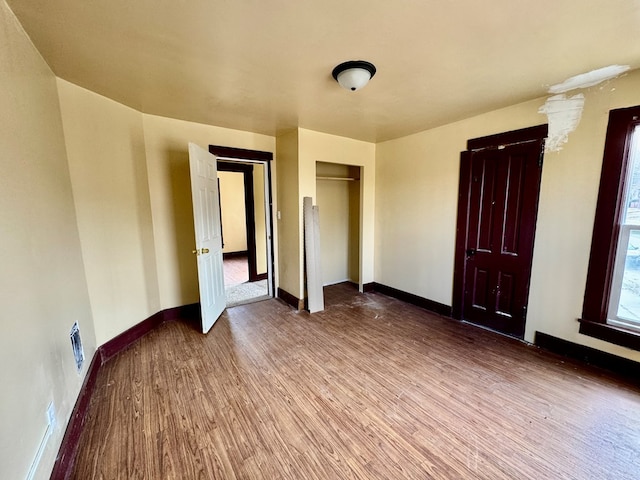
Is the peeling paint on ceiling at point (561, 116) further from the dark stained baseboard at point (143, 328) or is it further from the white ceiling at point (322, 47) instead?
the dark stained baseboard at point (143, 328)

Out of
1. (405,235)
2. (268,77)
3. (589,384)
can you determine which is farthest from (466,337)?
(268,77)

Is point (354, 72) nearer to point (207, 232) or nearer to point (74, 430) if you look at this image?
point (207, 232)

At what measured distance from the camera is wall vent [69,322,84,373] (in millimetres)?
1828

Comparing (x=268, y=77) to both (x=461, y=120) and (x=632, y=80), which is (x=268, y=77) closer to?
(x=461, y=120)

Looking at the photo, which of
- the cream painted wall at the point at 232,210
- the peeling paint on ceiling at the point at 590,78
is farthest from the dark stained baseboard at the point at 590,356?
the cream painted wall at the point at 232,210

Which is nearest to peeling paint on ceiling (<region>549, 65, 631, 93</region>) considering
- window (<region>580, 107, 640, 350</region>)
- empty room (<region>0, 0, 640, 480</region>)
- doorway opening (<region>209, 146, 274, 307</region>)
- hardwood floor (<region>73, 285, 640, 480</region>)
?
empty room (<region>0, 0, 640, 480</region>)

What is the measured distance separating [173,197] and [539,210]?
3.83m

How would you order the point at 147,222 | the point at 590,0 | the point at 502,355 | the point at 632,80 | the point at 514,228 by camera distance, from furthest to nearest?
the point at 147,222 → the point at 514,228 → the point at 502,355 → the point at 632,80 → the point at 590,0

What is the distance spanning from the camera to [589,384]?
2.04 m

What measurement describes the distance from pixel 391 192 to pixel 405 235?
2.19ft

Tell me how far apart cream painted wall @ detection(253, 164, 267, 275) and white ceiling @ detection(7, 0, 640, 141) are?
207cm

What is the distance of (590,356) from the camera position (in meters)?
2.26

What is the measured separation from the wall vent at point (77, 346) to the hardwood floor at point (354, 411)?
0.96 feet

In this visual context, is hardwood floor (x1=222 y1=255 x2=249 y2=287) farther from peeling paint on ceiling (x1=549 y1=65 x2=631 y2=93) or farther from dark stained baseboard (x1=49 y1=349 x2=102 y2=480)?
peeling paint on ceiling (x1=549 y1=65 x2=631 y2=93)
